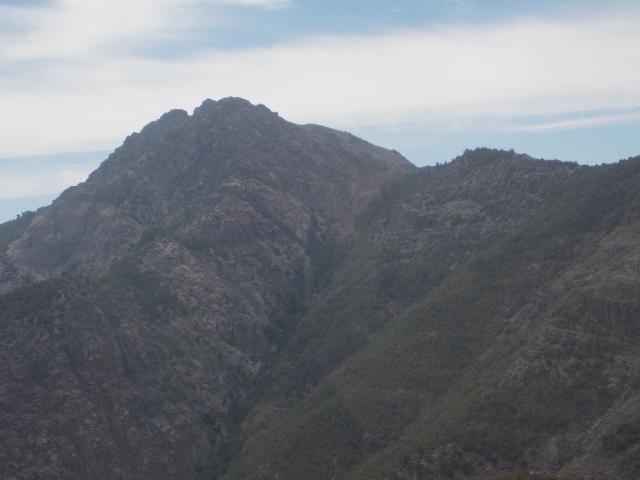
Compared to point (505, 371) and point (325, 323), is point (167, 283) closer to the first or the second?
point (325, 323)

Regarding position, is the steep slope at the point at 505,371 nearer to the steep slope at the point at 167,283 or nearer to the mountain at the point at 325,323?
the mountain at the point at 325,323

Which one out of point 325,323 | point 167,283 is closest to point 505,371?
point 325,323

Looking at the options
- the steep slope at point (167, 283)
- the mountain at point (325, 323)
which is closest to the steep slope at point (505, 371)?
the mountain at point (325, 323)

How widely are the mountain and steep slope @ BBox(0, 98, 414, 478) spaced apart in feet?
0.82

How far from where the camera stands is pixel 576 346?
59.5 meters

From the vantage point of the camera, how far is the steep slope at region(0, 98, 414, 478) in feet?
238

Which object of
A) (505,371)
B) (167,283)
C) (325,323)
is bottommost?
(505,371)

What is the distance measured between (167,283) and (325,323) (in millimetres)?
16719

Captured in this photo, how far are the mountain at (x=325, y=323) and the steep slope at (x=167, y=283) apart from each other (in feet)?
0.82

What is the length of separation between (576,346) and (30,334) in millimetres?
44835

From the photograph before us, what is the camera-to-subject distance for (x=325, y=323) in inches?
3465

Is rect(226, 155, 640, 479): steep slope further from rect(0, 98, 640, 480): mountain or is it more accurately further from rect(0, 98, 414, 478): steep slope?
rect(0, 98, 414, 478): steep slope

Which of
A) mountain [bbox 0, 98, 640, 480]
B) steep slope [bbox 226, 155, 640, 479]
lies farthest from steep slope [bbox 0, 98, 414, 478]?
steep slope [bbox 226, 155, 640, 479]

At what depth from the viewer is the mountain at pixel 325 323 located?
189ft
